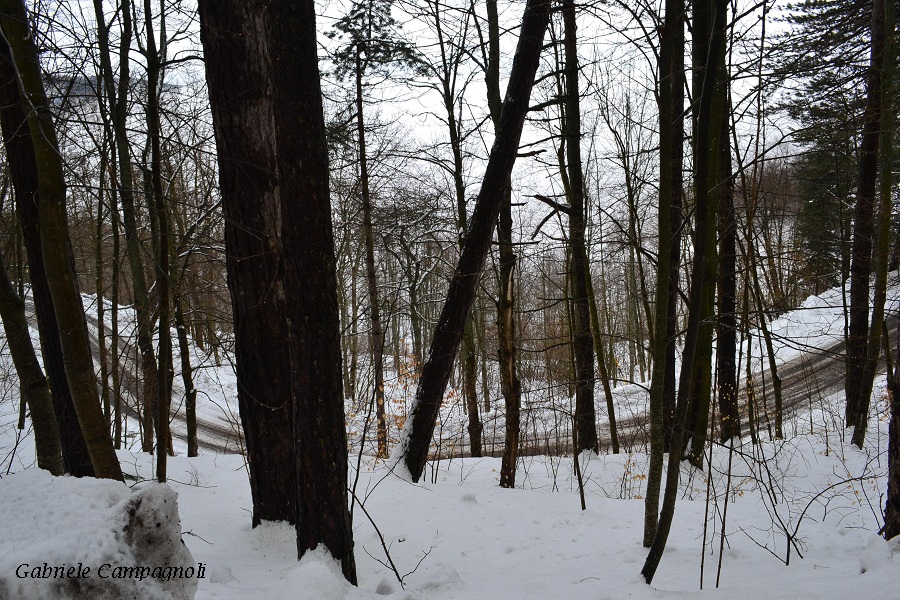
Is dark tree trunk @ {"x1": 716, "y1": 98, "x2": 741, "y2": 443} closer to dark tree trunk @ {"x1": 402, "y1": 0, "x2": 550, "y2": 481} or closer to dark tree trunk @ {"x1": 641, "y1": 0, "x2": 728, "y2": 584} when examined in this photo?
dark tree trunk @ {"x1": 402, "y1": 0, "x2": 550, "y2": 481}

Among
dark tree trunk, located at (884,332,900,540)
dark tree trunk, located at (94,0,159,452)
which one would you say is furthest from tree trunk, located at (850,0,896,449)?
dark tree trunk, located at (94,0,159,452)

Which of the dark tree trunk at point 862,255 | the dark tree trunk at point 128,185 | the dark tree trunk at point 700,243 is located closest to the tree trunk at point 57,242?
the dark tree trunk at point 128,185

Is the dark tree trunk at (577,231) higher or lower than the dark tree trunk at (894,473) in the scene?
higher

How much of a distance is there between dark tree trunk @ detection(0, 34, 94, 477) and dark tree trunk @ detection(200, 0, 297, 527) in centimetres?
119

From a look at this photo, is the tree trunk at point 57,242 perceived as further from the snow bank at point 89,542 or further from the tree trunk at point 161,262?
the snow bank at point 89,542

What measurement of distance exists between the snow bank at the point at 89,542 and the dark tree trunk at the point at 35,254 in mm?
2165

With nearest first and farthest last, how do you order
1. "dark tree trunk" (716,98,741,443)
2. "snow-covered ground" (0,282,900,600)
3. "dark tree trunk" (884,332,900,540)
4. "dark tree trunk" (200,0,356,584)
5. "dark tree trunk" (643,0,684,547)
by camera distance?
"snow-covered ground" (0,282,900,600) → "dark tree trunk" (200,0,356,584) → "dark tree trunk" (643,0,684,547) → "dark tree trunk" (884,332,900,540) → "dark tree trunk" (716,98,741,443)

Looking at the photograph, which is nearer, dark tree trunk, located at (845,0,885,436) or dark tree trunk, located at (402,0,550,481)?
dark tree trunk, located at (402,0,550,481)

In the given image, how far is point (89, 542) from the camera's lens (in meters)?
1.51

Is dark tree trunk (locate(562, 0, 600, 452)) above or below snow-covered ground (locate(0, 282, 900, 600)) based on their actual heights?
above

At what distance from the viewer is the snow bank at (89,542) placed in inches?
55.1

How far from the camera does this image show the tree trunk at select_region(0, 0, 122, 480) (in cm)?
252

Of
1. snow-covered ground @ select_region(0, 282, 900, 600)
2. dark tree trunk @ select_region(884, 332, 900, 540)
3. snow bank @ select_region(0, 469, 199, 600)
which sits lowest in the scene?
snow-covered ground @ select_region(0, 282, 900, 600)

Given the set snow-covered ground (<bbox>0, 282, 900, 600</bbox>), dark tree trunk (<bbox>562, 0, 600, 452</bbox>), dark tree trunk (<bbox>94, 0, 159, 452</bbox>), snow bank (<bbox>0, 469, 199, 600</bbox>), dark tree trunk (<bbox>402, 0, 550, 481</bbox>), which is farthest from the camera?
dark tree trunk (<bbox>562, 0, 600, 452</bbox>)
